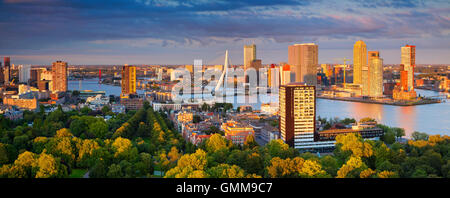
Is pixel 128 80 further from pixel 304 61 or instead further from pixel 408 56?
pixel 408 56

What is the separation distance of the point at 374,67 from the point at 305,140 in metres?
16.3

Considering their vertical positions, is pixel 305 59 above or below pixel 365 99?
above

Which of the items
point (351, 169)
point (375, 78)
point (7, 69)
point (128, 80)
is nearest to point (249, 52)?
point (375, 78)

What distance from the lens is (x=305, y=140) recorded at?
720cm

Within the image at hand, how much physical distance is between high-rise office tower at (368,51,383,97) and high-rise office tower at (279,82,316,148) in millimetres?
14005

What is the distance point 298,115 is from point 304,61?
21.0m

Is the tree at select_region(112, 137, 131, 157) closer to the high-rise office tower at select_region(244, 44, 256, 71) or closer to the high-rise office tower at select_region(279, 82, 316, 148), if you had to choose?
the high-rise office tower at select_region(279, 82, 316, 148)

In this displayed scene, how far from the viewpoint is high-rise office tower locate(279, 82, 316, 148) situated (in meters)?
7.15

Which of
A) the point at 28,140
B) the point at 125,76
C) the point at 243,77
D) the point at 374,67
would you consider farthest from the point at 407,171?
the point at 243,77

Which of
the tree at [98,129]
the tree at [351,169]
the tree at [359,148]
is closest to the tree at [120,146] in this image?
the tree at [98,129]

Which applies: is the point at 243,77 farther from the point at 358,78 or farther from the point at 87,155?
the point at 87,155

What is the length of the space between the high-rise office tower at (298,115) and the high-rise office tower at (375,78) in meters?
14.0

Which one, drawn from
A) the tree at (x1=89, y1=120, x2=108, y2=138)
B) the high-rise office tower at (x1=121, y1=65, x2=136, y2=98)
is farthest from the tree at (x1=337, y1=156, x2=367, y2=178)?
the high-rise office tower at (x1=121, y1=65, x2=136, y2=98)

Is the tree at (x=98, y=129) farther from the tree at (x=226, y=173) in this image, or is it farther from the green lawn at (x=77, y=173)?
the tree at (x=226, y=173)
